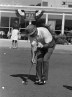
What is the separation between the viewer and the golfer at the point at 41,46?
9.45m

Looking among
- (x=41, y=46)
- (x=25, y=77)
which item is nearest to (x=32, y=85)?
(x=41, y=46)

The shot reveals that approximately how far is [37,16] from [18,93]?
79.3 ft

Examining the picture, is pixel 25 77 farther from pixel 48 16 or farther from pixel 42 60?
pixel 48 16

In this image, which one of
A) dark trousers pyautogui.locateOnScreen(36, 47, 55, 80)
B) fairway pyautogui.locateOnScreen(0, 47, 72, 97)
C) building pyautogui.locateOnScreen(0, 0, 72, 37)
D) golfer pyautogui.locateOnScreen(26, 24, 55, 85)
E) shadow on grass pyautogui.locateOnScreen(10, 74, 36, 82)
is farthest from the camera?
building pyautogui.locateOnScreen(0, 0, 72, 37)

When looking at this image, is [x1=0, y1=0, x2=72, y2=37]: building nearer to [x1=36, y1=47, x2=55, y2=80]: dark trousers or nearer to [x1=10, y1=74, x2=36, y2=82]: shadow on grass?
[x1=10, y1=74, x2=36, y2=82]: shadow on grass

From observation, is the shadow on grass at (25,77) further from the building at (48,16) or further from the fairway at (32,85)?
the building at (48,16)

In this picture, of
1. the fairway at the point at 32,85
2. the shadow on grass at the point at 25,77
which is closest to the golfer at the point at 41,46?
the fairway at the point at 32,85

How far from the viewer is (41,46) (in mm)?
9680

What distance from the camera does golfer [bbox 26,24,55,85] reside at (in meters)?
9.45

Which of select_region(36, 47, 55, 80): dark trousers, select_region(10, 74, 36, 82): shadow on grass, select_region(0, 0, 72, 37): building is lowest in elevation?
select_region(0, 0, 72, 37): building

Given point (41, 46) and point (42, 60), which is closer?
point (41, 46)

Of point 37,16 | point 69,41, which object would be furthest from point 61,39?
point 37,16

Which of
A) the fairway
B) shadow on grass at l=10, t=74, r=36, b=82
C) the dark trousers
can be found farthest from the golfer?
shadow on grass at l=10, t=74, r=36, b=82

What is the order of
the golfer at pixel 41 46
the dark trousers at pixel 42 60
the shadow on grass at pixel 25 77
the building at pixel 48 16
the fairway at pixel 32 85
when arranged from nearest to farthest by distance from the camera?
the fairway at pixel 32 85 → the golfer at pixel 41 46 → the dark trousers at pixel 42 60 → the shadow on grass at pixel 25 77 → the building at pixel 48 16
